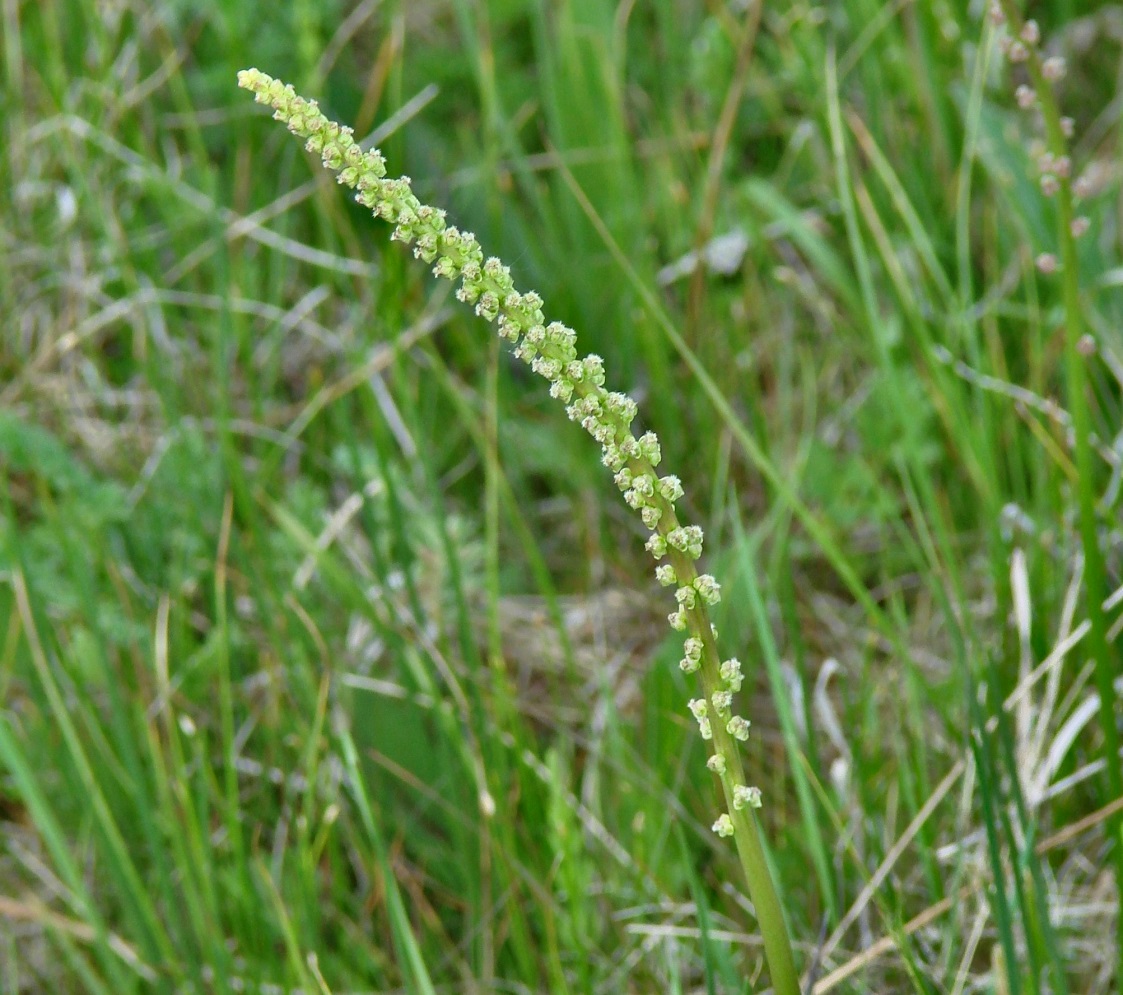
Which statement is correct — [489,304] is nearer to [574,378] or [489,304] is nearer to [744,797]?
[574,378]

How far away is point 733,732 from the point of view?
2.66 feet

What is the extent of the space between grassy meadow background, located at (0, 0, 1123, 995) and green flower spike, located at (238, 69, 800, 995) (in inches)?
12.3

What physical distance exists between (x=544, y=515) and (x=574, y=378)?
185 centimetres

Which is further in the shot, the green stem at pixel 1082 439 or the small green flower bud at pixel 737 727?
the green stem at pixel 1082 439

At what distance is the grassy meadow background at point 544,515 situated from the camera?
5.32 feet

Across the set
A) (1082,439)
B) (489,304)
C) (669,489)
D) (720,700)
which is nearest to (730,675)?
(720,700)

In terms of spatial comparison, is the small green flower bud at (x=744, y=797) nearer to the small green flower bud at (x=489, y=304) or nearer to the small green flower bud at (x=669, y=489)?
the small green flower bud at (x=669, y=489)

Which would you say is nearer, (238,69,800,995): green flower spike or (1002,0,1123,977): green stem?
(238,69,800,995): green flower spike

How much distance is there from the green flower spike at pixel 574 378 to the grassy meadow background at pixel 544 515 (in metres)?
0.31

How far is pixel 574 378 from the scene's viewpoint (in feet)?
2.36

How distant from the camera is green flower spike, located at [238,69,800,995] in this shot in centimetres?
69

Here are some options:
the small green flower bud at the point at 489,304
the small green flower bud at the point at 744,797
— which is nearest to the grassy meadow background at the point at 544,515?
the small green flower bud at the point at 744,797

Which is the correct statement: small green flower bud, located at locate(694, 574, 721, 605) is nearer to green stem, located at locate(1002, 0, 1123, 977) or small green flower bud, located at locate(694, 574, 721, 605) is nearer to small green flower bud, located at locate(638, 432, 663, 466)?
small green flower bud, located at locate(638, 432, 663, 466)

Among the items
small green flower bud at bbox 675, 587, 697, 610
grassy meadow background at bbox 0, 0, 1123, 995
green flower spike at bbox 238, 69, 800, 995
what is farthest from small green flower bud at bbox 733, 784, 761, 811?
grassy meadow background at bbox 0, 0, 1123, 995
